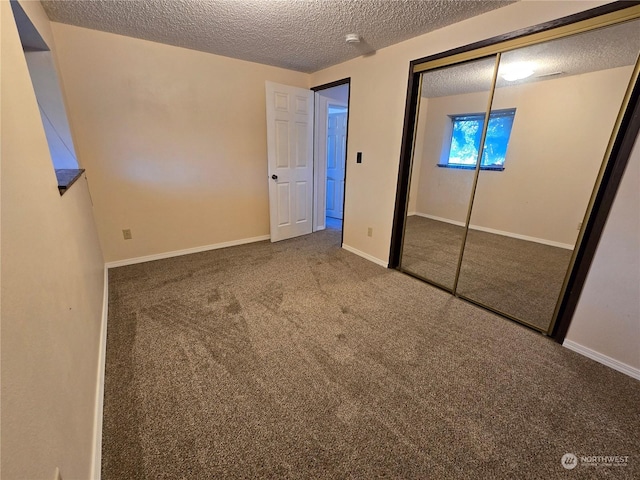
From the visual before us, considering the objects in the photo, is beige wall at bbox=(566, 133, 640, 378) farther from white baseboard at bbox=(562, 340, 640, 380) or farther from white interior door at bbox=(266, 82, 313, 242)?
white interior door at bbox=(266, 82, 313, 242)

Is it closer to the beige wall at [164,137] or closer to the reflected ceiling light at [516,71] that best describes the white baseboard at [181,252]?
the beige wall at [164,137]

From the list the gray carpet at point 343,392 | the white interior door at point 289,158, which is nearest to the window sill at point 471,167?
the gray carpet at point 343,392

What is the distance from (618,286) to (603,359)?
50 cm

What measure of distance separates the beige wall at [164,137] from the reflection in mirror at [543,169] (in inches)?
104

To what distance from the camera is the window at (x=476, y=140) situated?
7.99 ft

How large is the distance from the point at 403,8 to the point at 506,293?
2509 mm

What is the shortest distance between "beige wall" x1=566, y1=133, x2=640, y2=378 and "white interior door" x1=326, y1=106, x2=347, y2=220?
3461 mm

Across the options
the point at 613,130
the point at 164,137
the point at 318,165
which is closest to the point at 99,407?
the point at 164,137

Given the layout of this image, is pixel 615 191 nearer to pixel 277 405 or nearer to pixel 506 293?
pixel 506 293

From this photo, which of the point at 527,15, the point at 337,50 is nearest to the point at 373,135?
the point at 337,50

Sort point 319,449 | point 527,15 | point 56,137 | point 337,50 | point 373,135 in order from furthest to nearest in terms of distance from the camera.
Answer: point 373,135 < point 337,50 < point 56,137 < point 527,15 < point 319,449

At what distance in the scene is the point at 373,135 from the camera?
117 inches

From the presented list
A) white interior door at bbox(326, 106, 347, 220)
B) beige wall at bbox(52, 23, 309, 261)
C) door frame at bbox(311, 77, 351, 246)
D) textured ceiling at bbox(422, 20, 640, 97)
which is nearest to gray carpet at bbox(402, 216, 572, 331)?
door frame at bbox(311, 77, 351, 246)

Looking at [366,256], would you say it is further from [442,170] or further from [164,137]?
[164,137]
